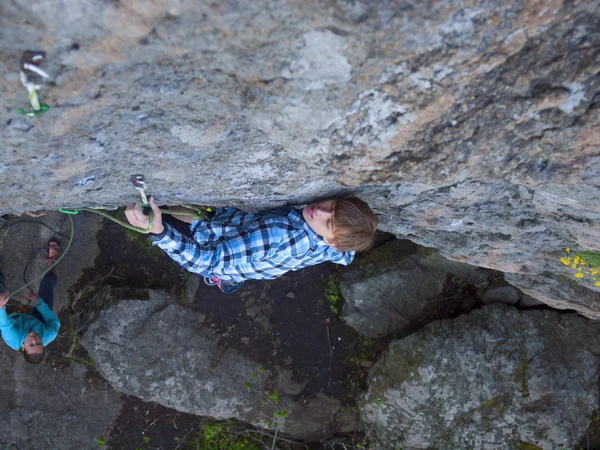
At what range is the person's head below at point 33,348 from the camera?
380cm

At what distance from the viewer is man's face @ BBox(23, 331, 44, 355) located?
380cm

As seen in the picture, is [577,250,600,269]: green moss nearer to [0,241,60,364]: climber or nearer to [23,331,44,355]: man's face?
[0,241,60,364]: climber

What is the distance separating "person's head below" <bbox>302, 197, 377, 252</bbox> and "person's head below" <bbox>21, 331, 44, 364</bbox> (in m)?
2.83

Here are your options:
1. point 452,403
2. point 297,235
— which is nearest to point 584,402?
point 452,403

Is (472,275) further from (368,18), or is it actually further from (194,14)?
(194,14)

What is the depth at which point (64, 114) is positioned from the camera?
1.50m

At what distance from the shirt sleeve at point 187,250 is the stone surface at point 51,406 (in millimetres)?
2336

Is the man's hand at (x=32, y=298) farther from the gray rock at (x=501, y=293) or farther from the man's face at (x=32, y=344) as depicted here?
the gray rock at (x=501, y=293)

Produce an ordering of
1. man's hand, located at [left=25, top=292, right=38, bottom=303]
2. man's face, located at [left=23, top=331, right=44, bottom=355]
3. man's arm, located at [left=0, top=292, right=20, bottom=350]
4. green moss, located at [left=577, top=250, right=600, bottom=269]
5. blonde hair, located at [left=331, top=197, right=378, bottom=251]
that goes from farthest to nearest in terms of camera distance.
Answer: man's hand, located at [left=25, top=292, right=38, bottom=303] → man's face, located at [left=23, top=331, right=44, bottom=355] → man's arm, located at [left=0, top=292, right=20, bottom=350] → green moss, located at [left=577, top=250, right=600, bottom=269] → blonde hair, located at [left=331, top=197, right=378, bottom=251]

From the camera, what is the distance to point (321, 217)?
8.18 feet

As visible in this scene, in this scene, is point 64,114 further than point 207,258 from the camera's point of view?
No

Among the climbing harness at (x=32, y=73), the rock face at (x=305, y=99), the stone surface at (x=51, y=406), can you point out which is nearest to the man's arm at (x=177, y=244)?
the rock face at (x=305, y=99)

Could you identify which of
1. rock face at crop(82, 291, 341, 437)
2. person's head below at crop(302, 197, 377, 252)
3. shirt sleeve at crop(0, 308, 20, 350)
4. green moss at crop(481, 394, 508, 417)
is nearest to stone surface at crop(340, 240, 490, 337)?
green moss at crop(481, 394, 508, 417)

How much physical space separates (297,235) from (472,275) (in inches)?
93.1
